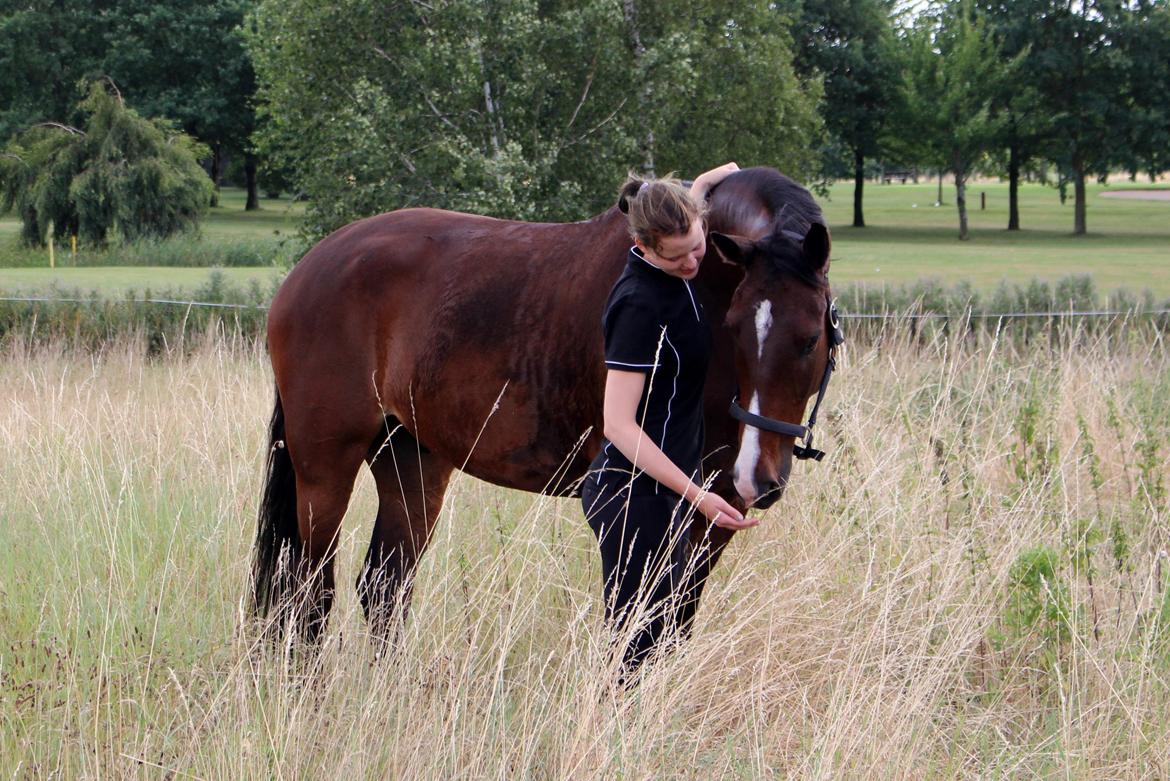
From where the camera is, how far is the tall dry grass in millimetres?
2982

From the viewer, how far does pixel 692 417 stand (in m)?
3.25

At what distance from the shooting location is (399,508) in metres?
4.41

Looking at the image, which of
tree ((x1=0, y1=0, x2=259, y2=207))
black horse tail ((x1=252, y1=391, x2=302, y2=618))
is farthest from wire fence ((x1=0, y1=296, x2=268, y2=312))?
tree ((x1=0, y1=0, x2=259, y2=207))

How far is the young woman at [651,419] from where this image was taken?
301 centimetres

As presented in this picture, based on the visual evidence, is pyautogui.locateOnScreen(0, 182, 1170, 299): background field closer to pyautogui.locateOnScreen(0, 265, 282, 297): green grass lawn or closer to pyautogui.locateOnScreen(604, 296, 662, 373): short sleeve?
pyautogui.locateOnScreen(0, 265, 282, 297): green grass lawn

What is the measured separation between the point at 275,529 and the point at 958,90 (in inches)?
1713

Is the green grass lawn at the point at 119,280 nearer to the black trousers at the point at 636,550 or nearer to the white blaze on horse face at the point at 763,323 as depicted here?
the black trousers at the point at 636,550

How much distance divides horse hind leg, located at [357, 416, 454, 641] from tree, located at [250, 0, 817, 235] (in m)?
7.23

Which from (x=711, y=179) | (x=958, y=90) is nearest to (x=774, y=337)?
(x=711, y=179)

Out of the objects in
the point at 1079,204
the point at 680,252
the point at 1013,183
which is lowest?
the point at 680,252

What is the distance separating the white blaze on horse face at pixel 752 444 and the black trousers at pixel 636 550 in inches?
11.0

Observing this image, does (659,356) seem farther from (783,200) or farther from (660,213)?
(783,200)

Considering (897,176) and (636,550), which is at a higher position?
(897,176)

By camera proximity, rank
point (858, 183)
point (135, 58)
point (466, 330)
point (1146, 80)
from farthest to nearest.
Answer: point (858, 183) → point (135, 58) → point (1146, 80) → point (466, 330)
